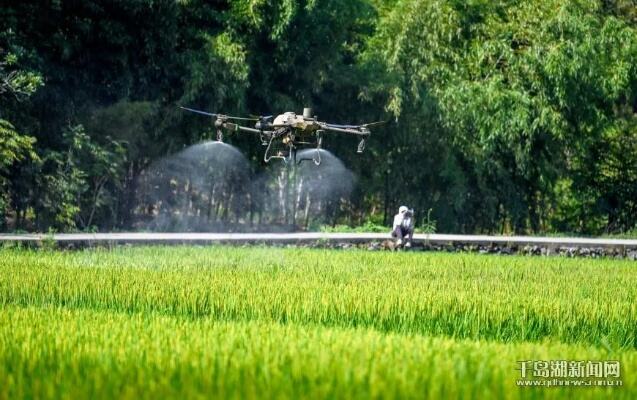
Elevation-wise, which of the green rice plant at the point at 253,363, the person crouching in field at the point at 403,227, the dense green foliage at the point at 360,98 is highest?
the dense green foliage at the point at 360,98

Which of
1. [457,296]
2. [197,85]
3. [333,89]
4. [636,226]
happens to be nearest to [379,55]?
[333,89]

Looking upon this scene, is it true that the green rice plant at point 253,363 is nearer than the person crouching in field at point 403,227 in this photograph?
Yes

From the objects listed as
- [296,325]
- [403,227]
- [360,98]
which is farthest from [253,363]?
[360,98]

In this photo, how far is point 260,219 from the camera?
21812 mm

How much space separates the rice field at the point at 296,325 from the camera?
14.0 ft

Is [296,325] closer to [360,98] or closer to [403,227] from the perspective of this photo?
[403,227]

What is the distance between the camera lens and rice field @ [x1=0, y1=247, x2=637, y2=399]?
4.28m

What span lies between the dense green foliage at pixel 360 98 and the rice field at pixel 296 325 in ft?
14.2

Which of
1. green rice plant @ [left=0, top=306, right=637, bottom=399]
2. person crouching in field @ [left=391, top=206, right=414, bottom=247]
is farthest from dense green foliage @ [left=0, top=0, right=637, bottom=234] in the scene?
green rice plant @ [left=0, top=306, right=637, bottom=399]

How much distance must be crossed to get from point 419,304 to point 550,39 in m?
13.7

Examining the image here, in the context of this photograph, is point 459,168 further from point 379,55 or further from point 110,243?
point 110,243

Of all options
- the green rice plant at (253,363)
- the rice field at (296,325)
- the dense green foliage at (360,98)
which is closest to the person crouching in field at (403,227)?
the rice field at (296,325)

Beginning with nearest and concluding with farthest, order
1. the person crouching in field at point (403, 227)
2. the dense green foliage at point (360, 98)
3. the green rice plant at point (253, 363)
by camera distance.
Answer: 1. the green rice plant at point (253, 363)
2. the person crouching in field at point (403, 227)
3. the dense green foliage at point (360, 98)

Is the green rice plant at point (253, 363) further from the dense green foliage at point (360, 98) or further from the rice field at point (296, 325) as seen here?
the dense green foliage at point (360, 98)
